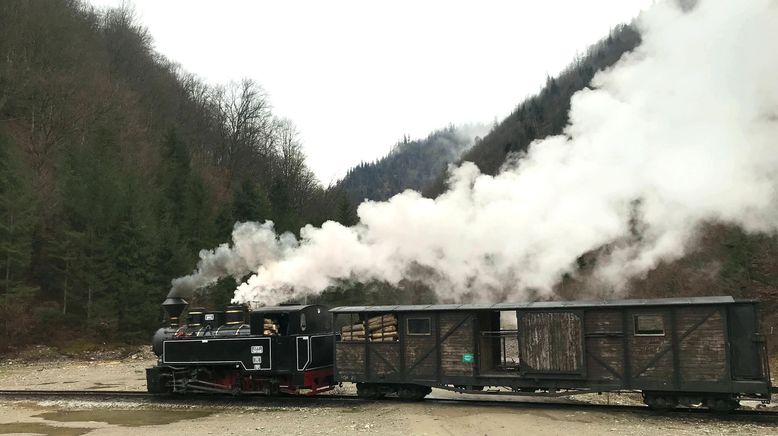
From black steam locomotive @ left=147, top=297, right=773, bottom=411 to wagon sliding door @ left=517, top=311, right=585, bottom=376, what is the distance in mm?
25

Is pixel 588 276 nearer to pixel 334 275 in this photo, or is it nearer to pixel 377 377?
pixel 334 275

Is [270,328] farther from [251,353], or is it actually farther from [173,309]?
[173,309]

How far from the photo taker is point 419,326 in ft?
54.0

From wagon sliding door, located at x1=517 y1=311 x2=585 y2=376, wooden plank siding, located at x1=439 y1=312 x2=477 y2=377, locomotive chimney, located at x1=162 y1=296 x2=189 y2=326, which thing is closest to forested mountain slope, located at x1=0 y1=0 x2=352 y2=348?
locomotive chimney, located at x1=162 y1=296 x2=189 y2=326

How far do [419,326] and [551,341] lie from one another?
359 cm

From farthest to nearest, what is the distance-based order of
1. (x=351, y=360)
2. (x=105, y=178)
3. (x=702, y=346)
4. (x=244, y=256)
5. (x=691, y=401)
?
(x=105, y=178) → (x=244, y=256) → (x=351, y=360) → (x=691, y=401) → (x=702, y=346)

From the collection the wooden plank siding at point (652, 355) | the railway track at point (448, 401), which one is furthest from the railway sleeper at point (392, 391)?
the wooden plank siding at point (652, 355)

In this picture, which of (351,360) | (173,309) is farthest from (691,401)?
(173,309)

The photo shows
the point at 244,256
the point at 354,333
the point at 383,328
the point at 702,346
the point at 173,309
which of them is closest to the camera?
the point at 702,346

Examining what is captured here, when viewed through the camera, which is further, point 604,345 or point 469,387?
point 469,387

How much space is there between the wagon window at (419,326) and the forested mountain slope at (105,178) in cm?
2520

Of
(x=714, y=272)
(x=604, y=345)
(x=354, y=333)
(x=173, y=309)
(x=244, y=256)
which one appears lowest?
(x=604, y=345)

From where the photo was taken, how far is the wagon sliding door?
14656 mm

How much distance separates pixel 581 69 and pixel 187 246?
101 meters
